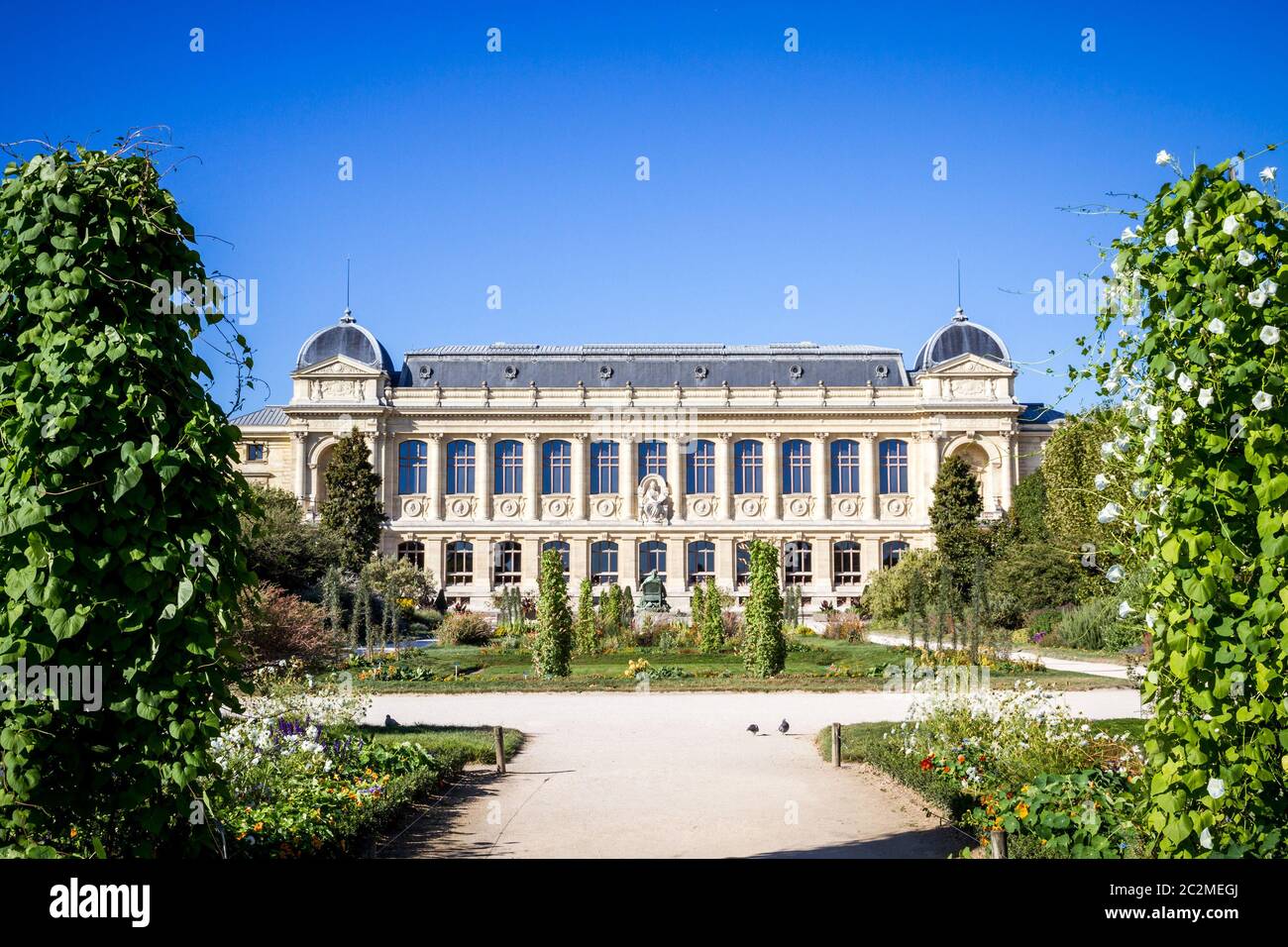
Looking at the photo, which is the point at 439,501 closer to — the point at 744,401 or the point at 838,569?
the point at 744,401

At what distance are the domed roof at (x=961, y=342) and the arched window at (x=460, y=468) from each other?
74.6 feet

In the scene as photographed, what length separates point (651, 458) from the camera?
52.4 m

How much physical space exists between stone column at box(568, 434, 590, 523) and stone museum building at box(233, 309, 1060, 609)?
0.08m

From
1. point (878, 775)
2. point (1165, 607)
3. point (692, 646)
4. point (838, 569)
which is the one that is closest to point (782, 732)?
point (878, 775)

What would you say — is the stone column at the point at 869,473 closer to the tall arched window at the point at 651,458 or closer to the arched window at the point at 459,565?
the tall arched window at the point at 651,458

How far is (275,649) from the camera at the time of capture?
54.6 feet

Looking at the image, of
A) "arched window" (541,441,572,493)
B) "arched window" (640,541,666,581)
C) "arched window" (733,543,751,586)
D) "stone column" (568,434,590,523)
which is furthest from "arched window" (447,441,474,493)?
"arched window" (733,543,751,586)

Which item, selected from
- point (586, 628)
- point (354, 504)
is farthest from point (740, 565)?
point (586, 628)

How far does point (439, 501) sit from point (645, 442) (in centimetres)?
1047

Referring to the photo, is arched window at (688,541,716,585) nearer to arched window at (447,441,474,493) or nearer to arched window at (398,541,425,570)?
arched window at (447,441,474,493)

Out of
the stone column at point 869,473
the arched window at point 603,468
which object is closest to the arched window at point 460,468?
the arched window at point 603,468

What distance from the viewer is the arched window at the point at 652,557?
51.2m

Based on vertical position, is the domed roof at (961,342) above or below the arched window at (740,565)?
above

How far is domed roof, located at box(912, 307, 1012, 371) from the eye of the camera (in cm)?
5134
